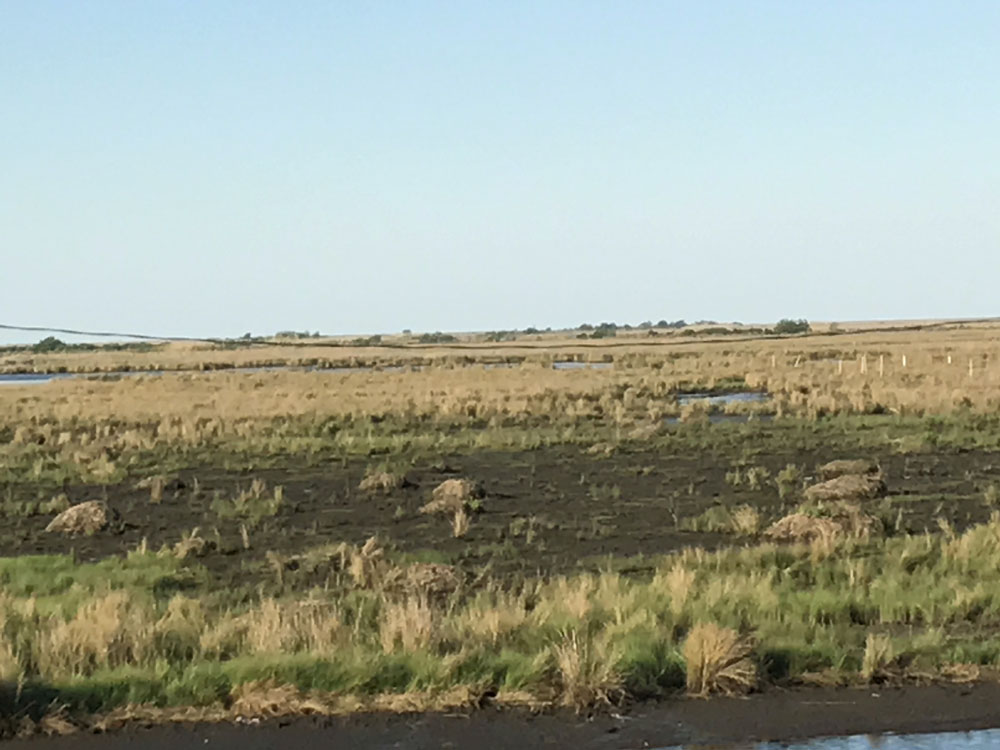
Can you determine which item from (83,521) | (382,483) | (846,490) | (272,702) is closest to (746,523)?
(846,490)

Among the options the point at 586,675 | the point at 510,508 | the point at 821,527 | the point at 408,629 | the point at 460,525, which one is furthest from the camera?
the point at 510,508

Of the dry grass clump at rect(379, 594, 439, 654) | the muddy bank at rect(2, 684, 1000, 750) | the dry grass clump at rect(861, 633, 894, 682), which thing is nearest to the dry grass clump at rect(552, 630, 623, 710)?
the muddy bank at rect(2, 684, 1000, 750)

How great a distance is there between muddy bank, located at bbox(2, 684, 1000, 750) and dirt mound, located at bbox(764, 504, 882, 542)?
22.9ft

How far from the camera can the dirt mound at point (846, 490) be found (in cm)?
2084

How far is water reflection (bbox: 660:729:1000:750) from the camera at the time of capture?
8.27 meters

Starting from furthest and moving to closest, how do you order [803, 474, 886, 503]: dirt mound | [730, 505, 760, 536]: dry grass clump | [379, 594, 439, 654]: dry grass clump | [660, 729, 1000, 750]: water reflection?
1. [803, 474, 886, 503]: dirt mound
2. [730, 505, 760, 536]: dry grass clump
3. [379, 594, 439, 654]: dry grass clump
4. [660, 729, 1000, 750]: water reflection

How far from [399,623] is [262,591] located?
3.91 m

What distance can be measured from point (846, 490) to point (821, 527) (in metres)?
4.85

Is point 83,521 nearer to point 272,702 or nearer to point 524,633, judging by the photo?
point 524,633

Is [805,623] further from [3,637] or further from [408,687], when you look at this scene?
[3,637]

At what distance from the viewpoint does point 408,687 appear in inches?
363

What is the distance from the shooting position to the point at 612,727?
8648 mm

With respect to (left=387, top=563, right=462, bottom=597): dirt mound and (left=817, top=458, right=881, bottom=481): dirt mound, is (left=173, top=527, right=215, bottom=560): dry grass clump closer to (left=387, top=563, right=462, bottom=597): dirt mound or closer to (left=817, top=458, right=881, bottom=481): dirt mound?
(left=387, top=563, right=462, bottom=597): dirt mound

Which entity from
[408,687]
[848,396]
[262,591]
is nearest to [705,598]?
[408,687]
